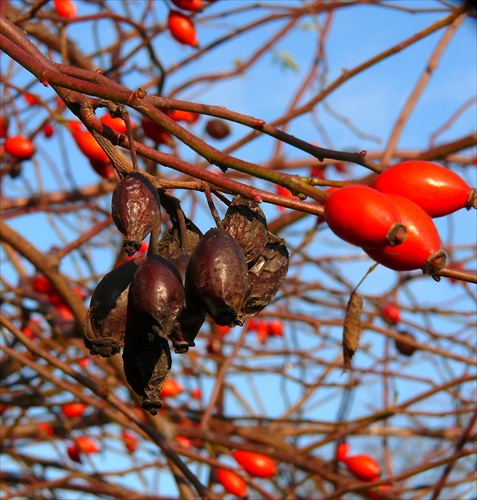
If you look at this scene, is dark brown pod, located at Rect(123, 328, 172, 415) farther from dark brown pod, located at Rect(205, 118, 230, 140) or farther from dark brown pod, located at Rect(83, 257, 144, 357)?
dark brown pod, located at Rect(205, 118, 230, 140)

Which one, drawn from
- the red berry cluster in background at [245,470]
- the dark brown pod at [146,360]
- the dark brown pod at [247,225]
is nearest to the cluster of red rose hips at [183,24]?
the red berry cluster in background at [245,470]

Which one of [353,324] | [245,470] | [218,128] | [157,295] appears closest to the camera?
[157,295]

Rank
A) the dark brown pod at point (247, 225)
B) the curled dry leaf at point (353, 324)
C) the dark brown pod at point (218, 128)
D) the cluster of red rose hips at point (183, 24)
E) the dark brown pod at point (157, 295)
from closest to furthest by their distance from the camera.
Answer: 1. the dark brown pod at point (157, 295)
2. the dark brown pod at point (247, 225)
3. the curled dry leaf at point (353, 324)
4. the cluster of red rose hips at point (183, 24)
5. the dark brown pod at point (218, 128)

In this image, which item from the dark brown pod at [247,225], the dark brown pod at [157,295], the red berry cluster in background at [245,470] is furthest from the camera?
the red berry cluster in background at [245,470]

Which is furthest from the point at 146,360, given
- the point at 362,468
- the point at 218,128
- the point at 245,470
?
the point at 218,128

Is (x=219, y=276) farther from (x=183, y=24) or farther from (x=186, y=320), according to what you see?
(x=183, y=24)

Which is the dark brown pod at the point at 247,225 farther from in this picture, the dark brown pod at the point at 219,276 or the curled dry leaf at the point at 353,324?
the curled dry leaf at the point at 353,324

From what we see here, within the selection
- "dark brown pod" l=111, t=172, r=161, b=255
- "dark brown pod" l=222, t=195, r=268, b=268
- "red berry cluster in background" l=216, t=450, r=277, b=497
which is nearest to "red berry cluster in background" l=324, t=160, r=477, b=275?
"dark brown pod" l=222, t=195, r=268, b=268
